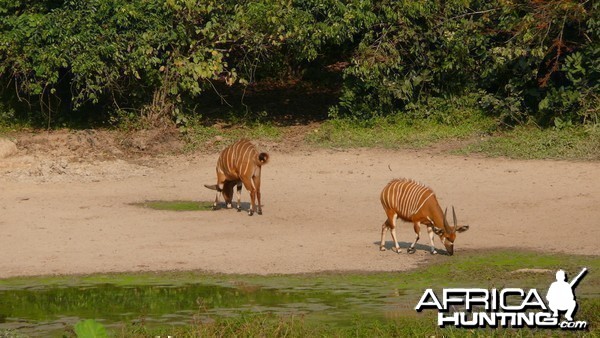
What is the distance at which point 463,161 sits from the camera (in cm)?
1892

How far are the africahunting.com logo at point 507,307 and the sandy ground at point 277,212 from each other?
2170 mm

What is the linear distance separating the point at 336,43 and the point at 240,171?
18.0ft

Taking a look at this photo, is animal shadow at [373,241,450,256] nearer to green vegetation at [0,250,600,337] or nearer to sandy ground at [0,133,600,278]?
sandy ground at [0,133,600,278]

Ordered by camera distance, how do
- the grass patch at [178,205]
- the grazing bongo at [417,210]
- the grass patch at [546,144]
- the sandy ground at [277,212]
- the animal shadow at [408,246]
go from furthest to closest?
1. the grass patch at [546,144]
2. the grass patch at [178,205]
3. the animal shadow at [408,246]
4. the sandy ground at [277,212]
5. the grazing bongo at [417,210]

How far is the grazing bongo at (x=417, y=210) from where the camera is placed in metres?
14.0

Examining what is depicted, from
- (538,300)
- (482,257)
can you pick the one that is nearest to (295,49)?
(482,257)

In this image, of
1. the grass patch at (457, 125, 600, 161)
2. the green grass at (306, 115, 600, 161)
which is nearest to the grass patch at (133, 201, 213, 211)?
the green grass at (306, 115, 600, 161)

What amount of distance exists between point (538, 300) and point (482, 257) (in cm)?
305

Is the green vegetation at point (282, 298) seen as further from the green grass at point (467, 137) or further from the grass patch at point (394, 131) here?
the grass patch at point (394, 131)

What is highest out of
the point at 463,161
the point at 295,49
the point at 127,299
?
the point at 295,49

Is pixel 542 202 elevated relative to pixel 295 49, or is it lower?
lower

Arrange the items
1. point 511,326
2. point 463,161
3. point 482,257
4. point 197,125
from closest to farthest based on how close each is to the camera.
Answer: point 511,326 < point 482,257 < point 463,161 < point 197,125

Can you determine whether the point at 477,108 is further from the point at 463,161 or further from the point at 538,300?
the point at 538,300

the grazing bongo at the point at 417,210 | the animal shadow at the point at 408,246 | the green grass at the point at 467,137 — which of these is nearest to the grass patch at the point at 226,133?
the green grass at the point at 467,137
